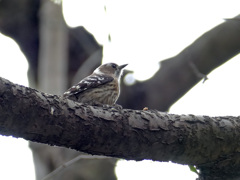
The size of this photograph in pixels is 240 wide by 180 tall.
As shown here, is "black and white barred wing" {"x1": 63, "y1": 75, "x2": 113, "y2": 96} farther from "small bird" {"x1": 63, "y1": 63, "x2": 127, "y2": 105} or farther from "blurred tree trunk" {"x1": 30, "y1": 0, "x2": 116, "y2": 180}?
"blurred tree trunk" {"x1": 30, "y1": 0, "x2": 116, "y2": 180}

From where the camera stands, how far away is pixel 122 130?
371 centimetres

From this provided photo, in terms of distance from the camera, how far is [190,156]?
4016 millimetres

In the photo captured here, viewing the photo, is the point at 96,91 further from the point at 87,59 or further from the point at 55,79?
the point at 87,59

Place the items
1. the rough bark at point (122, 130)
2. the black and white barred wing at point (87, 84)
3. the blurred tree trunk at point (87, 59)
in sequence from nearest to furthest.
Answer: the rough bark at point (122, 130) → the black and white barred wing at point (87, 84) → the blurred tree trunk at point (87, 59)

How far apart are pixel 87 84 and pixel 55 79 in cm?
123

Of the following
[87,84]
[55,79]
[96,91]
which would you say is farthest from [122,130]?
[55,79]

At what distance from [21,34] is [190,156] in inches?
197

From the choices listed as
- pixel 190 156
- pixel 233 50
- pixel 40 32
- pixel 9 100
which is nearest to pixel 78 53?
pixel 40 32

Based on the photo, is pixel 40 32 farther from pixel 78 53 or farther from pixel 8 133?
pixel 8 133

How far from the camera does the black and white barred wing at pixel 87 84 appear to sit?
628 cm

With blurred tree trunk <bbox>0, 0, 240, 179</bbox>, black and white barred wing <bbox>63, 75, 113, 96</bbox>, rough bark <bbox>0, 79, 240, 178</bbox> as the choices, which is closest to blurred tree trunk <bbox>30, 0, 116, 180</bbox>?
blurred tree trunk <bbox>0, 0, 240, 179</bbox>

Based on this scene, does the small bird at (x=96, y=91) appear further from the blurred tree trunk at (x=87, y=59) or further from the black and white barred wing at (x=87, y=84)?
the blurred tree trunk at (x=87, y=59)

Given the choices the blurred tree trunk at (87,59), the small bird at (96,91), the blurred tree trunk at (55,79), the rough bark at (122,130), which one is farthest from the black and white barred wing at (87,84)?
the rough bark at (122,130)

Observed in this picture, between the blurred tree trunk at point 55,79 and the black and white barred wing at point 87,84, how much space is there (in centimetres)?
74
